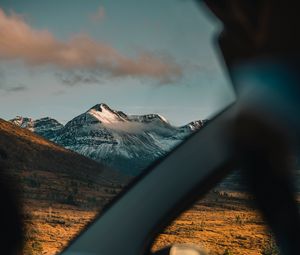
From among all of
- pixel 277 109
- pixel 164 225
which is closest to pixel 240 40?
pixel 277 109

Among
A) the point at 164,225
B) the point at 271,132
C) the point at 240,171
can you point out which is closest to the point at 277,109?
the point at 271,132

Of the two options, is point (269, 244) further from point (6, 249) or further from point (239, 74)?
point (6, 249)

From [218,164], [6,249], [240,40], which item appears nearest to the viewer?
[218,164]

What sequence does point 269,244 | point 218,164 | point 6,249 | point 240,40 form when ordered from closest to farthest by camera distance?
point 218,164 → point 240,40 → point 6,249 → point 269,244

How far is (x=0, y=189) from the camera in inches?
74.7

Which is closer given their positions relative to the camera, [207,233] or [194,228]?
[194,228]

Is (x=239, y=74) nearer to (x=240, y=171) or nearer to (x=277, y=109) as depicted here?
(x=277, y=109)

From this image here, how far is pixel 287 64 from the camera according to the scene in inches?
65.9

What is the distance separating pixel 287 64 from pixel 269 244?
64 cm

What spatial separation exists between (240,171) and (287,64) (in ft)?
1.10

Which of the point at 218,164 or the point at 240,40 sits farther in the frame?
the point at 240,40

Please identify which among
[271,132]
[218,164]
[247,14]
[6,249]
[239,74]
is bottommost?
[6,249]

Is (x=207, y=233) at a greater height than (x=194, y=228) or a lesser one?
greater

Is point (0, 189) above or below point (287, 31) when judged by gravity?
below
